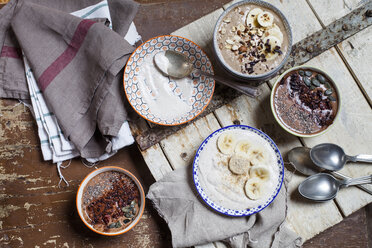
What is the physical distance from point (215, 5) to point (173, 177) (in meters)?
0.90

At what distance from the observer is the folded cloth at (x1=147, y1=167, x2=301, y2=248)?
→ 1.41 meters

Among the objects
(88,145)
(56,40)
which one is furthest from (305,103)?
(56,40)

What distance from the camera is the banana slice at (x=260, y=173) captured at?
4.57 feet

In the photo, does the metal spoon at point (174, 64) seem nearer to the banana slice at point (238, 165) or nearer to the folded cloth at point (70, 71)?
the folded cloth at point (70, 71)

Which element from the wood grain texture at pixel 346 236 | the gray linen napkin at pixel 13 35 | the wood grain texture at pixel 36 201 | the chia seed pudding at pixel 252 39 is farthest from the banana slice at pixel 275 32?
the wood grain texture at pixel 346 236

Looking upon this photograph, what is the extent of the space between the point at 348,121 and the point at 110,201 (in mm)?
1106

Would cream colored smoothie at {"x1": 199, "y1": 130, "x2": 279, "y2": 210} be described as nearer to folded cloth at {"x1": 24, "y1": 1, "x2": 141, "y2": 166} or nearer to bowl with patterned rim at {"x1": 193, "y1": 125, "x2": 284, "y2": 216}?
bowl with patterned rim at {"x1": 193, "y1": 125, "x2": 284, "y2": 216}

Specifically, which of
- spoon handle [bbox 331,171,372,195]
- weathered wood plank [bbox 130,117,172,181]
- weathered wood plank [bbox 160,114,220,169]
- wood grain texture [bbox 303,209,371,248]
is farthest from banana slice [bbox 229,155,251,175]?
wood grain texture [bbox 303,209,371,248]

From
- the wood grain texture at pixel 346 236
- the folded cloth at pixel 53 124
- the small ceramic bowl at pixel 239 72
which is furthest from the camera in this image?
the wood grain texture at pixel 346 236

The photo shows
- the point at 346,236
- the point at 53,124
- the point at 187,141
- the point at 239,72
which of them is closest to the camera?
the point at 239,72

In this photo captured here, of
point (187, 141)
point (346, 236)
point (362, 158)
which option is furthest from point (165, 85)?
point (346, 236)

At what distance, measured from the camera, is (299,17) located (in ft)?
4.89

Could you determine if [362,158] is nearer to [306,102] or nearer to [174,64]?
[306,102]

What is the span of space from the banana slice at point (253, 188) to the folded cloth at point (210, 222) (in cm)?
9
